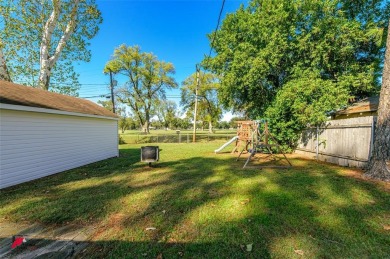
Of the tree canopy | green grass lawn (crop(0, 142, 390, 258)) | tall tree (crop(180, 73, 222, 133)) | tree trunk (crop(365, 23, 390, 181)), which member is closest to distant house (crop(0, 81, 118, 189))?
green grass lawn (crop(0, 142, 390, 258))

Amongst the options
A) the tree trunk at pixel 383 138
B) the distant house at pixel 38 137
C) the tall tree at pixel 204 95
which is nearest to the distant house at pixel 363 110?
the tree trunk at pixel 383 138

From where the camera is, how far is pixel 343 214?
3.02 meters

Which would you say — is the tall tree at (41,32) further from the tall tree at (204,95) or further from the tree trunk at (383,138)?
the tall tree at (204,95)

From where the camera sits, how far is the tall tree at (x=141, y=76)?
26438 millimetres

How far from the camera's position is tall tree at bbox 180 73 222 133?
31.4 metres

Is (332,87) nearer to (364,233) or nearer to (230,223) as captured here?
(364,233)

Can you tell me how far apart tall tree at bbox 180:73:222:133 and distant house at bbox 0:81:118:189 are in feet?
79.3

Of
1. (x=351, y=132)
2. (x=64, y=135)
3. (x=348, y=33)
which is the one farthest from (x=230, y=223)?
(x=348, y=33)

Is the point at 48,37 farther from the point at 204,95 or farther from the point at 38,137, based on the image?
the point at 204,95

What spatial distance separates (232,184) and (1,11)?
15022 mm

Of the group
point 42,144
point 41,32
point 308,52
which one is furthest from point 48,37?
point 308,52

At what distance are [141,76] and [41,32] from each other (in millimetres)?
16053

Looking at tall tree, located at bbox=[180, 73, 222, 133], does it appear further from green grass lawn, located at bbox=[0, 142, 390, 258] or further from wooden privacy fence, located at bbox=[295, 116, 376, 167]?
green grass lawn, located at bbox=[0, 142, 390, 258]

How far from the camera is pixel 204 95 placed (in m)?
32.2
